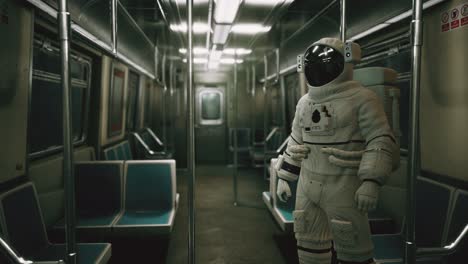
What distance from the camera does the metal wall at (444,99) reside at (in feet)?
7.09

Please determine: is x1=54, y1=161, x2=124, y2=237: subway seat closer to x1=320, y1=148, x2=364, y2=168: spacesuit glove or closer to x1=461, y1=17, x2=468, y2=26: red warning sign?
x1=320, y1=148, x2=364, y2=168: spacesuit glove

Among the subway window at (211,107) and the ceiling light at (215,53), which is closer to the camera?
the ceiling light at (215,53)

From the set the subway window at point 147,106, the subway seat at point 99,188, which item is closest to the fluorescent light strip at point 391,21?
the subway seat at point 99,188

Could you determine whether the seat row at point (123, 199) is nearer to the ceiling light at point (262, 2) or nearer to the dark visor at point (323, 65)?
the dark visor at point (323, 65)

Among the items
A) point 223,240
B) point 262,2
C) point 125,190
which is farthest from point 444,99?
point 125,190

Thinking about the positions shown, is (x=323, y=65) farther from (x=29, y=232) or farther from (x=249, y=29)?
(x=249, y=29)

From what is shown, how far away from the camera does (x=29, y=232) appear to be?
2.24m

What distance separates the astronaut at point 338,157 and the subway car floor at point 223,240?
115cm

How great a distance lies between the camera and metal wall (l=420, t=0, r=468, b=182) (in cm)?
216

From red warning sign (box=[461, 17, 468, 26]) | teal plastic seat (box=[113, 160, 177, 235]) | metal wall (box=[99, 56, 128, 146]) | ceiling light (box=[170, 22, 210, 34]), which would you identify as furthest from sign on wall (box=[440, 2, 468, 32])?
metal wall (box=[99, 56, 128, 146])

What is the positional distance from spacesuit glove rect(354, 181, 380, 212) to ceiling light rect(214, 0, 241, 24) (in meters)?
1.97

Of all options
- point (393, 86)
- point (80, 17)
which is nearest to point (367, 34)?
point (393, 86)

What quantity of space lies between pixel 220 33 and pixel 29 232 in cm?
301

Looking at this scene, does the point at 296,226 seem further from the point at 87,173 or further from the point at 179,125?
the point at 179,125
